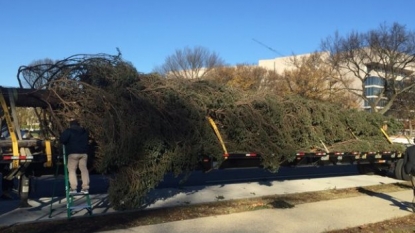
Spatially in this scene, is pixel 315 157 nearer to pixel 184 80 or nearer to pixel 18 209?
pixel 184 80

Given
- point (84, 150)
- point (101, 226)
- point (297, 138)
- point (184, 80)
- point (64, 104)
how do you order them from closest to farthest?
point (101, 226) < point (84, 150) < point (64, 104) < point (184, 80) < point (297, 138)

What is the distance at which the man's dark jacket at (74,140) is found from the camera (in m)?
8.12

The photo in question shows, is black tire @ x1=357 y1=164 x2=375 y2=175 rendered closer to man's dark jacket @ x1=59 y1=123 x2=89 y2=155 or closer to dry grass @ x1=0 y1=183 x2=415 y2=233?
dry grass @ x1=0 y1=183 x2=415 y2=233

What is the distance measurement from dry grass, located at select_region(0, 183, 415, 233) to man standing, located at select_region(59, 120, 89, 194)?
70 centimetres

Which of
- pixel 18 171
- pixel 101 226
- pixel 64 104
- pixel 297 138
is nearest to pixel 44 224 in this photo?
pixel 101 226

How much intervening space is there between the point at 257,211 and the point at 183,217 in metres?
1.65

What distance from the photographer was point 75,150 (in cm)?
819

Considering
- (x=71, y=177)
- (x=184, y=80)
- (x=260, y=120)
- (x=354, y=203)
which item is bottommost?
(x=354, y=203)

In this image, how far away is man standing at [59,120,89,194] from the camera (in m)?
8.15

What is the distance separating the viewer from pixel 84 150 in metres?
8.29

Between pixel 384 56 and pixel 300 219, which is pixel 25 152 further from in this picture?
pixel 384 56

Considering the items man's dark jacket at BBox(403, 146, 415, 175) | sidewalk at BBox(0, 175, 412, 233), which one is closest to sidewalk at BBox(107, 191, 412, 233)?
sidewalk at BBox(0, 175, 412, 233)

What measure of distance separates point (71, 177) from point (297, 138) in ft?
20.1

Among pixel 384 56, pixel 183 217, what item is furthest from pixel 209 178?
pixel 384 56
